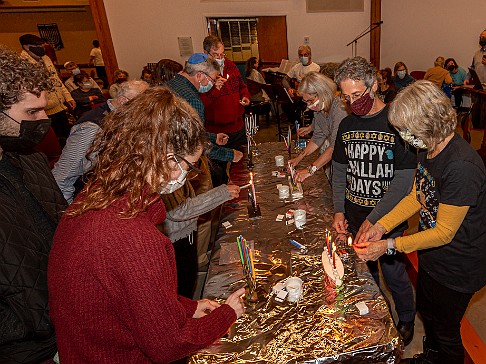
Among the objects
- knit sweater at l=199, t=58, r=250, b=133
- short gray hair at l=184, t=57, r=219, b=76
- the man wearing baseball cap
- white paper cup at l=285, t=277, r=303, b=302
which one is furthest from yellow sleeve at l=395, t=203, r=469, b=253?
the man wearing baseball cap

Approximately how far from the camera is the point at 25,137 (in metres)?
1.39

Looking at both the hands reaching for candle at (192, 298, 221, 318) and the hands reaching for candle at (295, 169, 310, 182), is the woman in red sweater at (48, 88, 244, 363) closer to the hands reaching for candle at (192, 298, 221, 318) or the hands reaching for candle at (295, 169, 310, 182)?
the hands reaching for candle at (192, 298, 221, 318)

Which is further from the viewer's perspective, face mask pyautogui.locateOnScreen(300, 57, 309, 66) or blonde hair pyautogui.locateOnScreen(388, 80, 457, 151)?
face mask pyautogui.locateOnScreen(300, 57, 309, 66)

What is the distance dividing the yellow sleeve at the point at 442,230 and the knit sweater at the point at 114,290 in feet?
3.75

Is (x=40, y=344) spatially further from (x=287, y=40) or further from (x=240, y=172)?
(x=287, y=40)

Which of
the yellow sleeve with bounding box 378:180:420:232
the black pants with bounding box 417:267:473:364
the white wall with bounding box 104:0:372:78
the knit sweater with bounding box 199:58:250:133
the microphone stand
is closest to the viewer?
the black pants with bounding box 417:267:473:364

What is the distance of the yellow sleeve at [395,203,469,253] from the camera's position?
1.46m

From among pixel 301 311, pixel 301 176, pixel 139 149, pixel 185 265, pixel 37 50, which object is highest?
pixel 37 50

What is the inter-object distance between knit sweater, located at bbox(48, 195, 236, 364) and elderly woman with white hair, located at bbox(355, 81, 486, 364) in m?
1.11

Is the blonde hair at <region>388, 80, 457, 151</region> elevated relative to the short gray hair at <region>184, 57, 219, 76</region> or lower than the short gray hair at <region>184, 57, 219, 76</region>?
lower

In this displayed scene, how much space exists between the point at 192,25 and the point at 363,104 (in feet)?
23.8

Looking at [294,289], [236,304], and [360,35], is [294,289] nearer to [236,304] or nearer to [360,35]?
[236,304]

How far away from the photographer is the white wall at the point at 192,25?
8000mm

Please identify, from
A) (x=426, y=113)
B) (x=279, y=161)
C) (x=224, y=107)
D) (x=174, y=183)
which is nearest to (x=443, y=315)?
(x=426, y=113)
